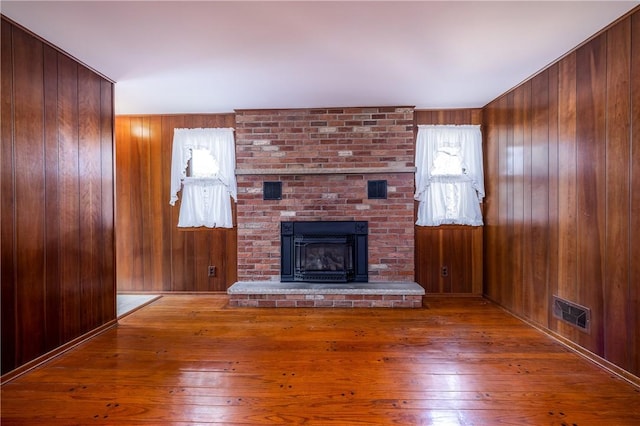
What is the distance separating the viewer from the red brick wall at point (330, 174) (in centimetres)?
361

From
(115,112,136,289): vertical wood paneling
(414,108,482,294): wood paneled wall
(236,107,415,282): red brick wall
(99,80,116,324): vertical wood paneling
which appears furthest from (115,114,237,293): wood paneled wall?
(414,108,482,294): wood paneled wall

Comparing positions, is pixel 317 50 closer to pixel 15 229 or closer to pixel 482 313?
pixel 15 229

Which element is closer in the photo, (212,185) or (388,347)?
(388,347)

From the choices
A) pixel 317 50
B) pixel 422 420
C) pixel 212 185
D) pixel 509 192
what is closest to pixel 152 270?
pixel 212 185

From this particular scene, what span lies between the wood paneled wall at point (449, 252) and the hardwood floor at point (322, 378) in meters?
0.89

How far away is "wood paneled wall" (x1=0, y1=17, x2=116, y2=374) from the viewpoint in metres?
1.95

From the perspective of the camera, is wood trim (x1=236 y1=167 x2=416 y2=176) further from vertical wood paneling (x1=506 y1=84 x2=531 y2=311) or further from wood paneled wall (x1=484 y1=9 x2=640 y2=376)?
wood paneled wall (x1=484 y1=9 x2=640 y2=376)

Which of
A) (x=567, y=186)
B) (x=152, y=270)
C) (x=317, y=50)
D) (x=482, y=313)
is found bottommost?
(x=482, y=313)

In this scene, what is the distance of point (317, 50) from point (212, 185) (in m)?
2.30

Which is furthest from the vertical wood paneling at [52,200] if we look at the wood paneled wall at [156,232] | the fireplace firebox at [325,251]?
the fireplace firebox at [325,251]

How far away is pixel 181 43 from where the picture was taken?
2.19 m

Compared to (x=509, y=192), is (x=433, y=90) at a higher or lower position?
higher

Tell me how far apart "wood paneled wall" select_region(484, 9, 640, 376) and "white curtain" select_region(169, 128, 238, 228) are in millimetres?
3302

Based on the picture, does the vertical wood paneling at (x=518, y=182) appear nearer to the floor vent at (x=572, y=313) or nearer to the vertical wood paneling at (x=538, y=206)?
the vertical wood paneling at (x=538, y=206)
